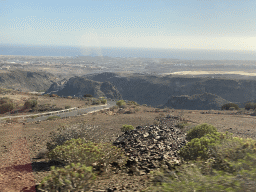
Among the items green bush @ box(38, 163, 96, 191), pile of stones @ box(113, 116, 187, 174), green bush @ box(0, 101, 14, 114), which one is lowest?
green bush @ box(0, 101, 14, 114)

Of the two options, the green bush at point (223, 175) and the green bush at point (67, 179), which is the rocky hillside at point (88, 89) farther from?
the green bush at point (67, 179)

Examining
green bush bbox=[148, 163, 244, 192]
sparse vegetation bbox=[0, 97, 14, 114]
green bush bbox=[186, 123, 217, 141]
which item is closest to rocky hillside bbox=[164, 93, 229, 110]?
sparse vegetation bbox=[0, 97, 14, 114]

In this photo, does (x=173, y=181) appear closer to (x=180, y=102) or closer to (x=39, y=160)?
(x=39, y=160)

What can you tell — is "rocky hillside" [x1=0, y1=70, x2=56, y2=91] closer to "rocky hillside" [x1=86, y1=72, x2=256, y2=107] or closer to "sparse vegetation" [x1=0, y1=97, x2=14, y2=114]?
"rocky hillside" [x1=86, y1=72, x2=256, y2=107]

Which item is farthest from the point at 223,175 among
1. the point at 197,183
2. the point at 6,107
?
the point at 6,107

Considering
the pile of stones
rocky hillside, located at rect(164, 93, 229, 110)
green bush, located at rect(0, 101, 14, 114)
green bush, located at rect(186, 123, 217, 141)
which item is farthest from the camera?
rocky hillside, located at rect(164, 93, 229, 110)
